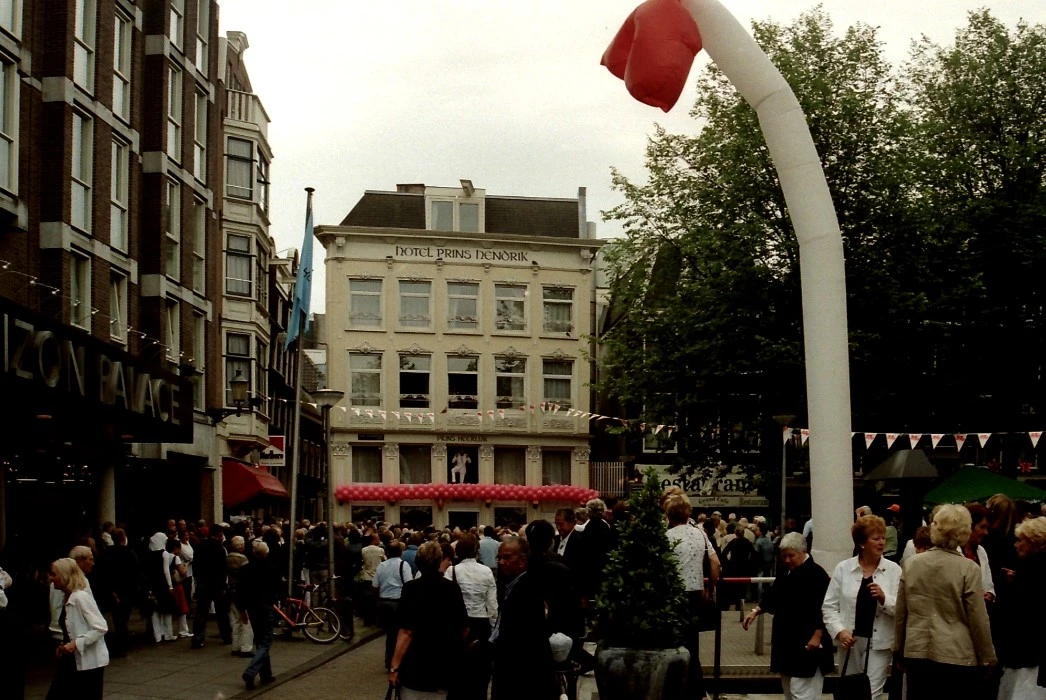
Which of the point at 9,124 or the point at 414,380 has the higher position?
the point at 9,124

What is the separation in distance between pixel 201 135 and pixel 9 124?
488 inches

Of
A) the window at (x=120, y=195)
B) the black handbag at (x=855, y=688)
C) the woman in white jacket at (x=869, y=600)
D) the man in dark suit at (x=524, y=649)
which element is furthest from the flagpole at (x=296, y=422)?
the black handbag at (x=855, y=688)

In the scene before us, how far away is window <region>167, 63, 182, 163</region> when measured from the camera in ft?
109

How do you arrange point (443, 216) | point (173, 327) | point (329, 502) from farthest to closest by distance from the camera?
point (443, 216)
point (173, 327)
point (329, 502)

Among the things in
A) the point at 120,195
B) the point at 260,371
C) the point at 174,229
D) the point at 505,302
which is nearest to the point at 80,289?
the point at 120,195

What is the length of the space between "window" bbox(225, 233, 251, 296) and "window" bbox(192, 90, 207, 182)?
698 centimetres

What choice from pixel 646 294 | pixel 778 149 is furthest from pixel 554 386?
pixel 778 149

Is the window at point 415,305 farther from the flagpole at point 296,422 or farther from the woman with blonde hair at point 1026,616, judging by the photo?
the woman with blonde hair at point 1026,616

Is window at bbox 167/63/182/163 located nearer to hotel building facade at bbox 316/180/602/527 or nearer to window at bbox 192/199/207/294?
window at bbox 192/199/207/294

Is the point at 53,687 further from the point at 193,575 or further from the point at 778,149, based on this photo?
the point at 193,575

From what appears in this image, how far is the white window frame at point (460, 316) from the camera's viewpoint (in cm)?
5928

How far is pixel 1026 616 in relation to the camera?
Answer: 9.48 meters

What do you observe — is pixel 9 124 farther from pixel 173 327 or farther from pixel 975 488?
pixel 975 488

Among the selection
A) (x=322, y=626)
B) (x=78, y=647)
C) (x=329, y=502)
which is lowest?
(x=322, y=626)
